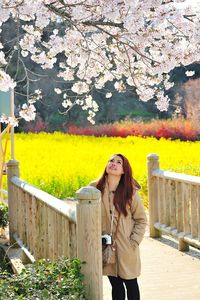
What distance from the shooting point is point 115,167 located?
455 centimetres

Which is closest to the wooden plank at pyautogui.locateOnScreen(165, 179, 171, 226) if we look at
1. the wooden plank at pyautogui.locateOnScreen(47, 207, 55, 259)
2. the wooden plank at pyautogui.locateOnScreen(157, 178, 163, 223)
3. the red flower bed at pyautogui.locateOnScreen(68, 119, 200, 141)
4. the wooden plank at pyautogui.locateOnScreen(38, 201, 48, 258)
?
the wooden plank at pyautogui.locateOnScreen(157, 178, 163, 223)

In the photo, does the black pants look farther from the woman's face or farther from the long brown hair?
the woman's face

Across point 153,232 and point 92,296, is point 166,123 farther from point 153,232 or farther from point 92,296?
point 92,296

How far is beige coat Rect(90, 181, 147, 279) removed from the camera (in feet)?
14.8

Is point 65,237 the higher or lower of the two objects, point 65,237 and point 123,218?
the lower

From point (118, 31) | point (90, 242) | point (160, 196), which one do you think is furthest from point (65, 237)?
point (160, 196)

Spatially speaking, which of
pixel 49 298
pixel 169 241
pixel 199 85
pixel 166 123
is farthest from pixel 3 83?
pixel 199 85

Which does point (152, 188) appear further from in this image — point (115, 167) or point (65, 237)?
point (115, 167)

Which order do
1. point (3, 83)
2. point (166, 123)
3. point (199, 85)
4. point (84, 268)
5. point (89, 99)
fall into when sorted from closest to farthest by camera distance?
1. point (84, 268)
2. point (3, 83)
3. point (89, 99)
4. point (166, 123)
5. point (199, 85)

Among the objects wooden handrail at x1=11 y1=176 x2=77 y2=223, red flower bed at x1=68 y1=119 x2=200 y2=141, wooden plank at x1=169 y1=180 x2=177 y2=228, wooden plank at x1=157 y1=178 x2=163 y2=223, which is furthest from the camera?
red flower bed at x1=68 y1=119 x2=200 y2=141

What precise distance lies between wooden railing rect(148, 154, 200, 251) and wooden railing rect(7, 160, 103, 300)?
5.26 ft

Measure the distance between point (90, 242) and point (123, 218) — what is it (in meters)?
0.47

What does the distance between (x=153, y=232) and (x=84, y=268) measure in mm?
4052

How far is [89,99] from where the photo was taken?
750 centimetres
